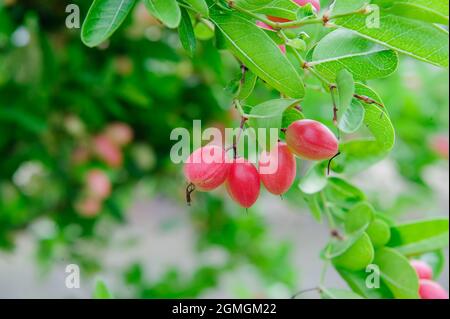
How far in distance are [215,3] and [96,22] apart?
2.7 inches

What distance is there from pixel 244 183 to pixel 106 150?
0.61 metres

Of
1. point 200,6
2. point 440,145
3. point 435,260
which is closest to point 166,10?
point 200,6

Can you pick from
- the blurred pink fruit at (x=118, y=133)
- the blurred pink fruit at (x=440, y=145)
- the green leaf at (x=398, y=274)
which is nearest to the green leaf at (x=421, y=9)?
the green leaf at (x=398, y=274)

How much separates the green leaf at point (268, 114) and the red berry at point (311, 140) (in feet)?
0.04

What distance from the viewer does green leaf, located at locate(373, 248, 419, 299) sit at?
1.64ft

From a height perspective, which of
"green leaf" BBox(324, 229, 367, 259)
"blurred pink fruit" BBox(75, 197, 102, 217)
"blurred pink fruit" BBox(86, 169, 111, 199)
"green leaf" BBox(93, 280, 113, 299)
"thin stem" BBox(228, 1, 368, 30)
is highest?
"blurred pink fruit" BBox(86, 169, 111, 199)

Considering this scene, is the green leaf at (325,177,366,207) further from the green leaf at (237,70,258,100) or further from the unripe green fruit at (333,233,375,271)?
the green leaf at (237,70,258,100)

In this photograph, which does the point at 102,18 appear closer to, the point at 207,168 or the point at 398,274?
the point at 207,168

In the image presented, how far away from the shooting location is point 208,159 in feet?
1.30

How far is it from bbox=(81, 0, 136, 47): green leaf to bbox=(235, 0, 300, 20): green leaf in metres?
0.07

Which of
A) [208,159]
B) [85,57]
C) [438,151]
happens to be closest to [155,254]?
[438,151]

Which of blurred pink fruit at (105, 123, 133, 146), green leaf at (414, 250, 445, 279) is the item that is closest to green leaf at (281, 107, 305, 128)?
green leaf at (414, 250, 445, 279)

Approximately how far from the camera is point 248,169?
0.40 meters

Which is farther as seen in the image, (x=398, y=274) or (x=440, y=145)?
(x=440, y=145)
